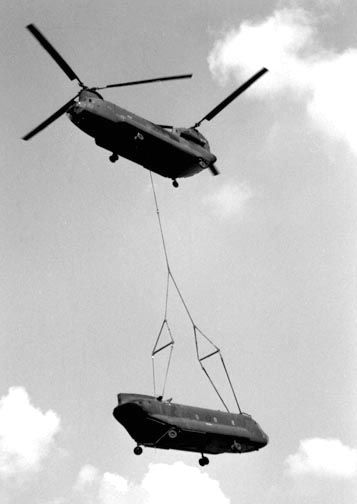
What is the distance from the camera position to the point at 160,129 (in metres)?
33.8

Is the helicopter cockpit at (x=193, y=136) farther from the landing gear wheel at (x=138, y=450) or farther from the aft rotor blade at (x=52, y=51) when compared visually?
the landing gear wheel at (x=138, y=450)

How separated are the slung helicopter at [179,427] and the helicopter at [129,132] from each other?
11.2 meters

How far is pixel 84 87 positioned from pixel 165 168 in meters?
5.67

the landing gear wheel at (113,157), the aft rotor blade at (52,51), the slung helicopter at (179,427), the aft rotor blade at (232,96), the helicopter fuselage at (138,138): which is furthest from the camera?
the aft rotor blade at (232,96)

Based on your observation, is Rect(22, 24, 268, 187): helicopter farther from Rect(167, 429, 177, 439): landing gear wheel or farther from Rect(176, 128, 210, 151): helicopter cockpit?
Rect(167, 429, 177, 439): landing gear wheel

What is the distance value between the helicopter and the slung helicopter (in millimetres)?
11189

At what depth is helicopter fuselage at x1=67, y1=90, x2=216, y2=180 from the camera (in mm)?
30891

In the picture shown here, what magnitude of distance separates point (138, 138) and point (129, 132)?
0.57 m

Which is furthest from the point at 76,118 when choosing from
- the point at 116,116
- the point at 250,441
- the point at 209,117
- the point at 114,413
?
the point at 250,441

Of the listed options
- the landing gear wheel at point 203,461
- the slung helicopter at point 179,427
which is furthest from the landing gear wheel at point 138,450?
the landing gear wheel at point 203,461

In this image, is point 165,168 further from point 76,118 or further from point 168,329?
point 168,329

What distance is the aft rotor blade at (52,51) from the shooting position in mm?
29938

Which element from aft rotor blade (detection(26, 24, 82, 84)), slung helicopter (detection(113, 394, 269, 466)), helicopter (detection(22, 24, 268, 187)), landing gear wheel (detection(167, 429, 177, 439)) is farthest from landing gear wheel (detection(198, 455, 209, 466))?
aft rotor blade (detection(26, 24, 82, 84))

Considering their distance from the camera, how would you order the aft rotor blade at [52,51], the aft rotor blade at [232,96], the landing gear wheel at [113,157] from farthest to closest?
1. the aft rotor blade at [232,96]
2. the landing gear wheel at [113,157]
3. the aft rotor blade at [52,51]
